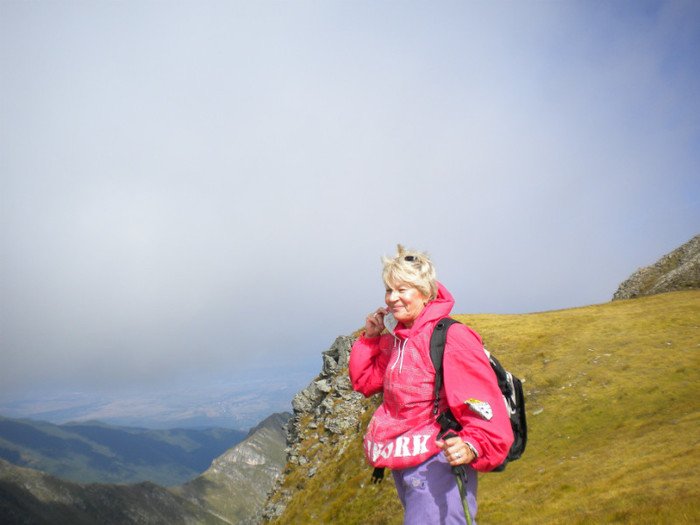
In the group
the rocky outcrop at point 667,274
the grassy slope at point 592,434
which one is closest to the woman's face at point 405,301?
the grassy slope at point 592,434

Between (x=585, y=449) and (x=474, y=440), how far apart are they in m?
17.2

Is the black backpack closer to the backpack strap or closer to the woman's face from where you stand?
the backpack strap

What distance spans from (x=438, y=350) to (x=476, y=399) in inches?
28.0

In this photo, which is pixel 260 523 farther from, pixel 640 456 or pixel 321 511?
pixel 640 456

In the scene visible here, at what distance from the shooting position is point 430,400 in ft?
15.8

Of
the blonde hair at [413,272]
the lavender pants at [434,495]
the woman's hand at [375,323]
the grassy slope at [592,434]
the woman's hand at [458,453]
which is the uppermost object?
the blonde hair at [413,272]

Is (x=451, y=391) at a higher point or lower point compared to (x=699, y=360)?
higher

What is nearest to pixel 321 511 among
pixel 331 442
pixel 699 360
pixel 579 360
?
pixel 331 442

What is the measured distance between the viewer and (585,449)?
17.1 m

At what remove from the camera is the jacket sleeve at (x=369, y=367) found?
5.95 m

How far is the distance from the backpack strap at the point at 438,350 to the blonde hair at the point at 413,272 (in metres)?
0.64

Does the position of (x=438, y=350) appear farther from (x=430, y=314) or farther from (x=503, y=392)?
(x=503, y=392)

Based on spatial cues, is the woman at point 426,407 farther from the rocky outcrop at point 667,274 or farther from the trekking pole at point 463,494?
the rocky outcrop at point 667,274

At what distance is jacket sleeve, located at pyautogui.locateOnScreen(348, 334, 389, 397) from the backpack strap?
4.13 ft
